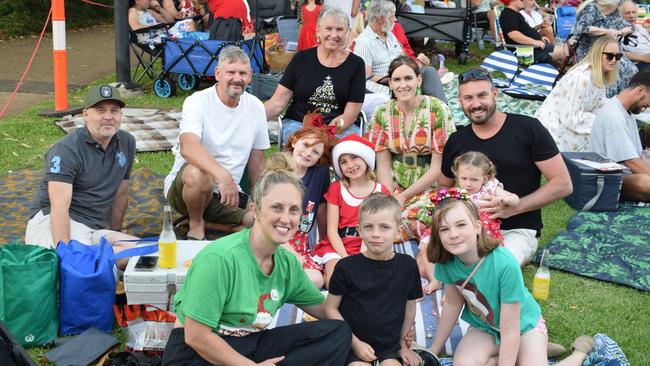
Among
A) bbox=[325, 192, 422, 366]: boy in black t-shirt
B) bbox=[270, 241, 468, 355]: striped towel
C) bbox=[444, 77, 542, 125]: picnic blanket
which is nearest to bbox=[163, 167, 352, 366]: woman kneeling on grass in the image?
bbox=[325, 192, 422, 366]: boy in black t-shirt

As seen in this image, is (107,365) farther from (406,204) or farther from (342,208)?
(406,204)

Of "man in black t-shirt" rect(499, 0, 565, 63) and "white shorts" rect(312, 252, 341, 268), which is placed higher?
"man in black t-shirt" rect(499, 0, 565, 63)

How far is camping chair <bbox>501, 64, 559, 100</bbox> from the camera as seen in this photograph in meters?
9.79

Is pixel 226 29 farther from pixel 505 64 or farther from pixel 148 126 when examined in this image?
pixel 505 64

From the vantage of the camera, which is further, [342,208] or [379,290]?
[342,208]

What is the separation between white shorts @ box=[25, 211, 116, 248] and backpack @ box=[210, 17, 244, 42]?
575cm

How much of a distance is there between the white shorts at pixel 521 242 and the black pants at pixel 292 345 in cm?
166

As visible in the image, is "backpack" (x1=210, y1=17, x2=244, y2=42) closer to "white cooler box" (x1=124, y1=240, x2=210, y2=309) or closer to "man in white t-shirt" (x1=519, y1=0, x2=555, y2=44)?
"man in white t-shirt" (x1=519, y1=0, x2=555, y2=44)

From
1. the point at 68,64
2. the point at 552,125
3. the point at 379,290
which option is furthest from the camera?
the point at 68,64

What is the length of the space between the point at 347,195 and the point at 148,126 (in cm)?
402

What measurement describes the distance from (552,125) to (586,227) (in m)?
1.44

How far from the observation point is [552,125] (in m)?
7.51

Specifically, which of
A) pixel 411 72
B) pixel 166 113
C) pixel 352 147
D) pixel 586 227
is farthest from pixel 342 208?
pixel 166 113

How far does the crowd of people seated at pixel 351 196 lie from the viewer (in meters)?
3.62
